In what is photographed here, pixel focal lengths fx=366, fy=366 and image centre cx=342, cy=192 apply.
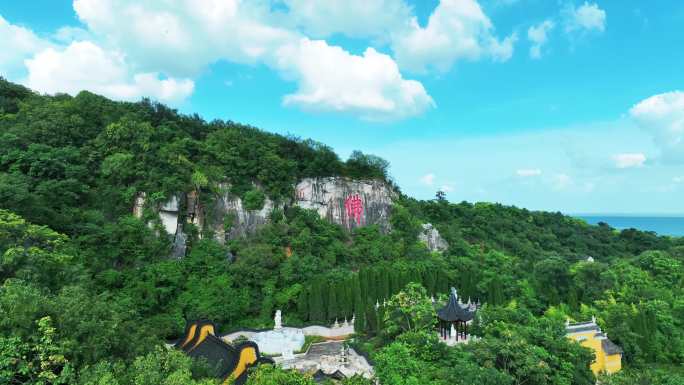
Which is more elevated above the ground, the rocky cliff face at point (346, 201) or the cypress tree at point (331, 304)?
the rocky cliff face at point (346, 201)

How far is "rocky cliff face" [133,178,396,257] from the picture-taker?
74.7 feet

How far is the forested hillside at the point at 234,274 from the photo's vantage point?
8.41 meters

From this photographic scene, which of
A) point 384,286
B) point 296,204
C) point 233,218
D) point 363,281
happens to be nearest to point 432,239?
point 384,286

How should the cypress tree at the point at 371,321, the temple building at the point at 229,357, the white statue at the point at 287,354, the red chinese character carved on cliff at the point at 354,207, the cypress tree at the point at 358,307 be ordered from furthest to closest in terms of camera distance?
the red chinese character carved on cliff at the point at 354,207 < the cypress tree at the point at 358,307 < the cypress tree at the point at 371,321 < the white statue at the point at 287,354 < the temple building at the point at 229,357

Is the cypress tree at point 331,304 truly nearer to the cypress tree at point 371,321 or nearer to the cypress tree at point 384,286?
the cypress tree at point 371,321

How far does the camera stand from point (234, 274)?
2145 centimetres

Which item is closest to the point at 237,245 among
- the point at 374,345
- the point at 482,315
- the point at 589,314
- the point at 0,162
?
the point at 374,345

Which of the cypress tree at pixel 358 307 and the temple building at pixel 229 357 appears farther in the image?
the cypress tree at pixel 358 307

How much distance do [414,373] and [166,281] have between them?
14.3 metres

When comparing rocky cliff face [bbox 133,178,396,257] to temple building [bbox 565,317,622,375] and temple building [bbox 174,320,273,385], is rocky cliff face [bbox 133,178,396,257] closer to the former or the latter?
temple building [bbox 174,320,273,385]

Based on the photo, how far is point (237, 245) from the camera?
23.8 m

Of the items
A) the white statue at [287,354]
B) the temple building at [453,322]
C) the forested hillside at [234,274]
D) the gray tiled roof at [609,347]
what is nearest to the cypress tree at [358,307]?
the forested hillside at [234,274]

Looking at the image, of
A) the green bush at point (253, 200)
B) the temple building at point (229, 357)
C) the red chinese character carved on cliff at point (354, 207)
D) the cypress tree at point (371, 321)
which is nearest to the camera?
the temple building at point (229, 357)

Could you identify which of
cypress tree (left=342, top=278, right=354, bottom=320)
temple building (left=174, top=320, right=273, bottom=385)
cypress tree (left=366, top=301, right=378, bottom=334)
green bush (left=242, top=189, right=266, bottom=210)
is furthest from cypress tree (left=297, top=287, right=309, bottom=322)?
temple building (left=174, top=320, right=273, bottom=385)
